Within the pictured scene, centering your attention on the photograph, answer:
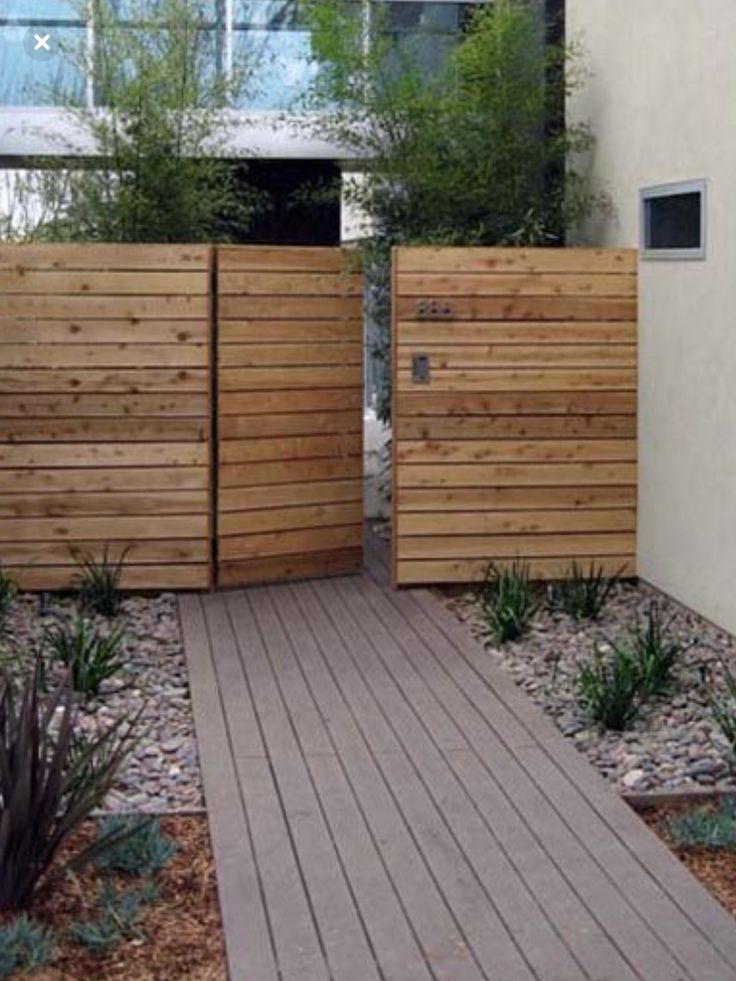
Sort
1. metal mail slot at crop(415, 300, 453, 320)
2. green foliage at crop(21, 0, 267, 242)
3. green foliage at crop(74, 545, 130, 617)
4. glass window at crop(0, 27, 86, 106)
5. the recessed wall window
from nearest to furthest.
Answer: the recessed wall window → green foliage at crop(74, 545, 130, 617) → metal mail slot at crop(415, 300, 453, 320) → green foliage at crop(21, 0, 267, 242) → glass window at crop(0, 27, 86, 106)

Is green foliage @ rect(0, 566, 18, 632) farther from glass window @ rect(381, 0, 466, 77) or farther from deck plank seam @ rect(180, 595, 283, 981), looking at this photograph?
glass window @ rect(381, 0, 466, 77)

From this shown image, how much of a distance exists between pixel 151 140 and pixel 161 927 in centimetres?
630

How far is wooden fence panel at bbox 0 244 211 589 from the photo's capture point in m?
9.18

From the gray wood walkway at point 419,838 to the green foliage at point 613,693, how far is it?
23 cm

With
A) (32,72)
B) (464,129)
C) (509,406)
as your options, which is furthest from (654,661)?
(32,72)

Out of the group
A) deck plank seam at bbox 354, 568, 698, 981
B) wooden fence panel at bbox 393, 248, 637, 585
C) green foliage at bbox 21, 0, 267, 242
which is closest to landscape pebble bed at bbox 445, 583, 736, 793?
deck plank seam at bbox 354, 568, 698, 981

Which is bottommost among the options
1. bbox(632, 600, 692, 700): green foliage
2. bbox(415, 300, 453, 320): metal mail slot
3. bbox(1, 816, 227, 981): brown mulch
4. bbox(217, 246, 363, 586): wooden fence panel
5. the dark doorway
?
bbox(1, 816, 227, 981): brown mulch

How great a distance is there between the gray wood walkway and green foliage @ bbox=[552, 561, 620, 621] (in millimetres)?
919

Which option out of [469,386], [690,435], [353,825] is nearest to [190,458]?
[469,386]

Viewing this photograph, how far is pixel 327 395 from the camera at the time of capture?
9695mm

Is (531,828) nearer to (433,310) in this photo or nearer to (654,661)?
(654,661)

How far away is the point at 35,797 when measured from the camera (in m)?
4.55

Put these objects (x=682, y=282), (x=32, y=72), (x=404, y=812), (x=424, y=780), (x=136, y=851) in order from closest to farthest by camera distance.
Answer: (x=136, y=851), (x=404, y=812), (x=424, y=780), (x=682, y=282), (x=32, y=72)

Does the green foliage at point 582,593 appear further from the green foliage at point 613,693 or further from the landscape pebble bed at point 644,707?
the green foliage at point 613,693
